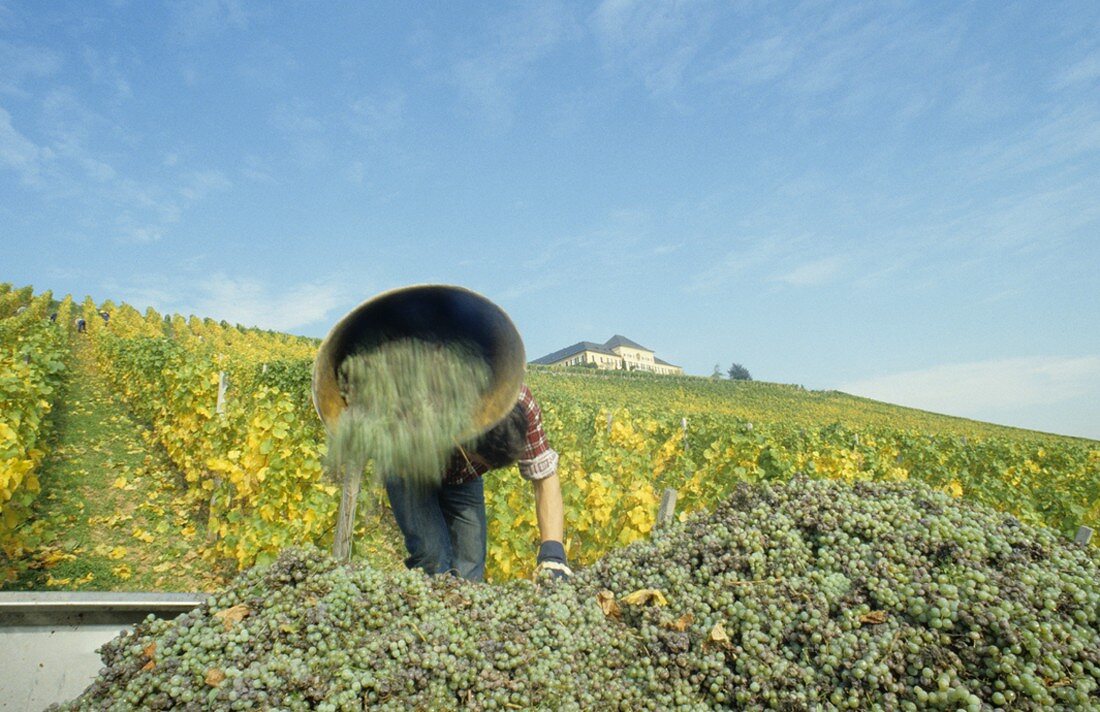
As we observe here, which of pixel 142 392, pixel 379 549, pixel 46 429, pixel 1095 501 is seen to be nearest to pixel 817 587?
pixel 379 549

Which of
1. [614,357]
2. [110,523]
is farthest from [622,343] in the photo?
[110,523]

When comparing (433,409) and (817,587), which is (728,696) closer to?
(817,587)

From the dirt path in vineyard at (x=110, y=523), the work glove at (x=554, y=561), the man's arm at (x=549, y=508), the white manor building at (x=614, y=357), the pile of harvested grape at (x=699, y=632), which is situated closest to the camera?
the pile of harvested grape at (x=699, y=632)

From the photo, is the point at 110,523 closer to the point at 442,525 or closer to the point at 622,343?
the point at 442,525

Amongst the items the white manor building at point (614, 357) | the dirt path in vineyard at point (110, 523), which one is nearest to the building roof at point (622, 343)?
the white manor building at point (614, 357)

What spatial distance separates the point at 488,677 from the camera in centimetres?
163

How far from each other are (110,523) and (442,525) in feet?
20.2

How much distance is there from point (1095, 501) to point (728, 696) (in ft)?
29.0

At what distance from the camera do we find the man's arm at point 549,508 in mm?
2908

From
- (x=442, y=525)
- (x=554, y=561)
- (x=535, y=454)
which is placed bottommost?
(x=554, y=561)

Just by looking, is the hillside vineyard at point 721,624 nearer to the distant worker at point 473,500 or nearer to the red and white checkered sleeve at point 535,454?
the distant worker at point 473,500

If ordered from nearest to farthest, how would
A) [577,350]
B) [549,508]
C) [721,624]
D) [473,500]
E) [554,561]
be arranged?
1. [721,624]
2. [554,561]
3. [549,508]
4. [473,500]
5. [577,350]

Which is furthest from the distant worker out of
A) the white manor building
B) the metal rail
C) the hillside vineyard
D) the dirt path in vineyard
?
the white manor building

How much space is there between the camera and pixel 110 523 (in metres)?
7.59
